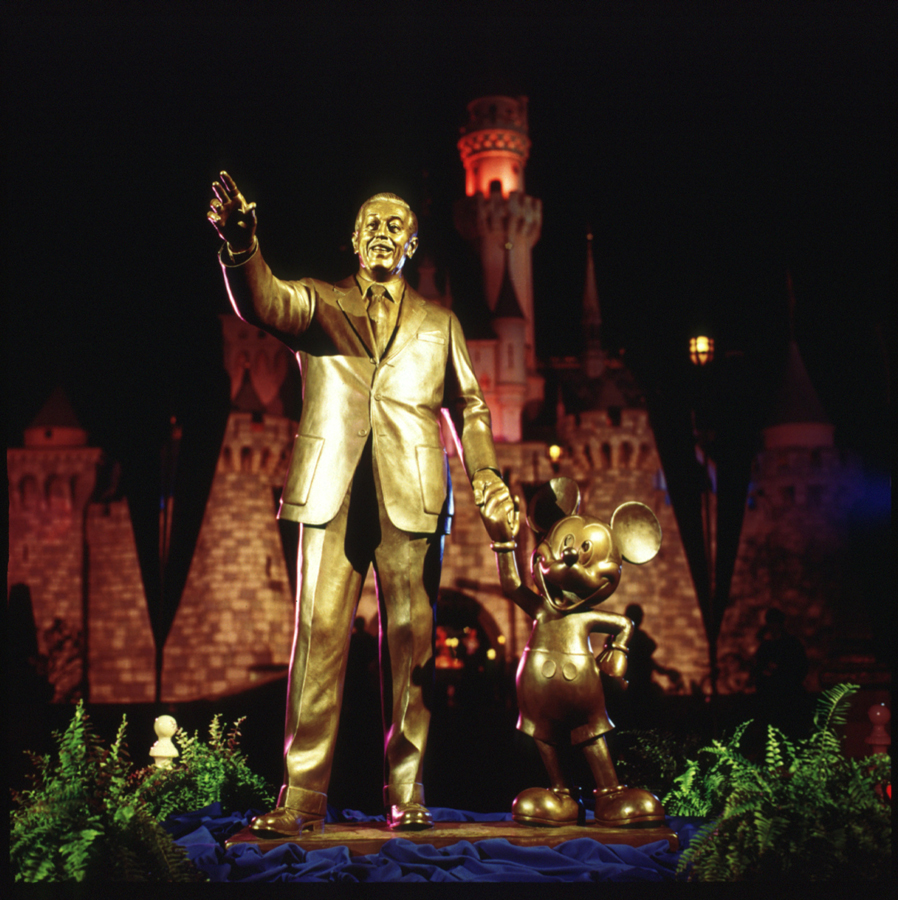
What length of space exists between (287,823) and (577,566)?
149 cm

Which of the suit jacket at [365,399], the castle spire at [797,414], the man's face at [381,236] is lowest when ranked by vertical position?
the suit jacket at [365,399]

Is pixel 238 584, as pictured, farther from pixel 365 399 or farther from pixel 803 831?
A: pixel 803 831

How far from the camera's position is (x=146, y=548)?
12.0m

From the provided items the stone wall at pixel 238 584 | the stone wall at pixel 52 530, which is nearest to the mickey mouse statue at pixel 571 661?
the stone wall at pixel 238 584

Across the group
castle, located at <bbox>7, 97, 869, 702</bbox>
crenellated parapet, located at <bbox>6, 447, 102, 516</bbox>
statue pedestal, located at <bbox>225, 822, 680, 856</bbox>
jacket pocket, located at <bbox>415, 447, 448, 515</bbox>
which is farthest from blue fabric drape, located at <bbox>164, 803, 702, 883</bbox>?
crenellated parapet, located at <bbox>6, 447, 102, 516</bbox>

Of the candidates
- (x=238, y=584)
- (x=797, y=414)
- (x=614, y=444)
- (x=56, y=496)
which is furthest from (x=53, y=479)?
(x=797, y=414)

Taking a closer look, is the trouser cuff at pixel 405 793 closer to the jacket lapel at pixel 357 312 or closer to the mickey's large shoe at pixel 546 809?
the mickey's large shoe at pixel 546 809

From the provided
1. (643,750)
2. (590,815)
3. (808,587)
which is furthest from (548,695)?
(808,587)

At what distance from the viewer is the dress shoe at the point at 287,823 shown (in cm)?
363

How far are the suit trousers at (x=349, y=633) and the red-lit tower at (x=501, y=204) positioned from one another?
85.8 feet

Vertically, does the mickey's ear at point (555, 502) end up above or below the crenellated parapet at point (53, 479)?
below

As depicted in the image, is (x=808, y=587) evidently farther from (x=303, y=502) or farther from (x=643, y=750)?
(x=303, y=502)

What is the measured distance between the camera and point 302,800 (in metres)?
3.74

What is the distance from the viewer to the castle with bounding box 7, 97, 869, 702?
22.4 m
